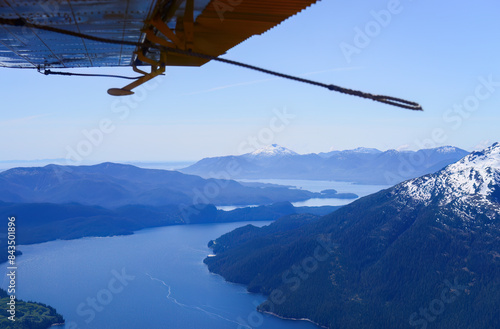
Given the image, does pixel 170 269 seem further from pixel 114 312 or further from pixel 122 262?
pixel 114 312

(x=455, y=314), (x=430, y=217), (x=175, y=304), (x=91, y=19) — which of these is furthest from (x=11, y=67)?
(x=430, y=217)

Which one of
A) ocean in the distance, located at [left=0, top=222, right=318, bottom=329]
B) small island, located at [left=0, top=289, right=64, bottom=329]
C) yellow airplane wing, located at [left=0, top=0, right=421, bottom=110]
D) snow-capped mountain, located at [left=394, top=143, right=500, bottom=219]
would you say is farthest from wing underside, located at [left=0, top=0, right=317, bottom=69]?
snow-capped mountain, located at [left=394, top=143, right=500, bottom=219]

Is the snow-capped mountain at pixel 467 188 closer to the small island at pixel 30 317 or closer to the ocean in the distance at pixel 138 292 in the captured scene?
the ocean in the distance at pixel 138 292

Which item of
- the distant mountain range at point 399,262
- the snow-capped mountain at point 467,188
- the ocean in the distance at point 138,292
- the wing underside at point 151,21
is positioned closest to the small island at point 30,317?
the ocean in the distance at point 138,292

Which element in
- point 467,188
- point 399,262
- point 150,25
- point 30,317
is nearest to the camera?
point 150,25

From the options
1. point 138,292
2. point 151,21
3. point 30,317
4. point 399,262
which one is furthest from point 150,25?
point 399,262

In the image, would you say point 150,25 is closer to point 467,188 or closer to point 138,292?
point 138,292

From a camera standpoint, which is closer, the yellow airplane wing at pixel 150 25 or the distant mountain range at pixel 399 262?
the yellow airplane wing at pixel 150 25
